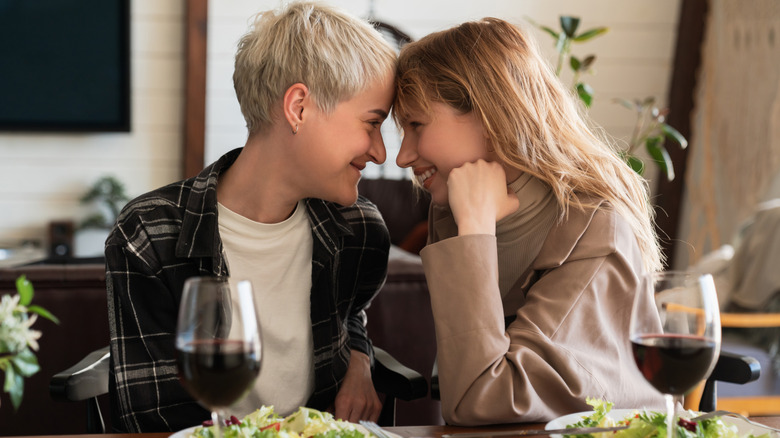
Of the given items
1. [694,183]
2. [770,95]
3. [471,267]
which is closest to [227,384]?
[471,267]

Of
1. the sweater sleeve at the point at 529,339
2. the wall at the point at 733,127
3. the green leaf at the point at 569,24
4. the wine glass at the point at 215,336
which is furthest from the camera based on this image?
the wall at the point at 733,127

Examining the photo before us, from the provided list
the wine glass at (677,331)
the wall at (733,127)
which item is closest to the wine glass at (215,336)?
the wine glass at (677,331)

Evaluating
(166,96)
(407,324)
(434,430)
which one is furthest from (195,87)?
(434,430)

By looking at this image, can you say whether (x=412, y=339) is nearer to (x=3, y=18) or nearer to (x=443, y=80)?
(x=443, y=80)

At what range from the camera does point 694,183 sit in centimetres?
464

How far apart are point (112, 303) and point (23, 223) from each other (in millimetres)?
3773

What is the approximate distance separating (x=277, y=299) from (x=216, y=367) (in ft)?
2.52

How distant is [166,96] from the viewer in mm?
4809

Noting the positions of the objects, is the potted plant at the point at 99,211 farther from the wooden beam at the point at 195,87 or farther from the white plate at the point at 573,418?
the white plate at the point at 573,418

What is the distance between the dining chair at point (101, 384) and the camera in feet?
4.28

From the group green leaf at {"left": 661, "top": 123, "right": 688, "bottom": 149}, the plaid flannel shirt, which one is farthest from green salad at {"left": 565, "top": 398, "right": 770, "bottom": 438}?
green leaf at {"left": 661, "top": 123, "right": 688, "bottom": 149}

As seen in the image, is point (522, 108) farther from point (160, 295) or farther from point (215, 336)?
point (215, 336)

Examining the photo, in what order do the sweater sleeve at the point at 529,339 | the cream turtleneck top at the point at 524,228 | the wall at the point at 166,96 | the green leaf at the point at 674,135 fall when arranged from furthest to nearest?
the wall at the point at 166,96 → the green leaf at the point at 674,135 → the cream turtleneck top at the point at 524,228 → the sweater sleeve at the point at 529,339

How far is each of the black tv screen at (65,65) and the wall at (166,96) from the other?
91 mm
